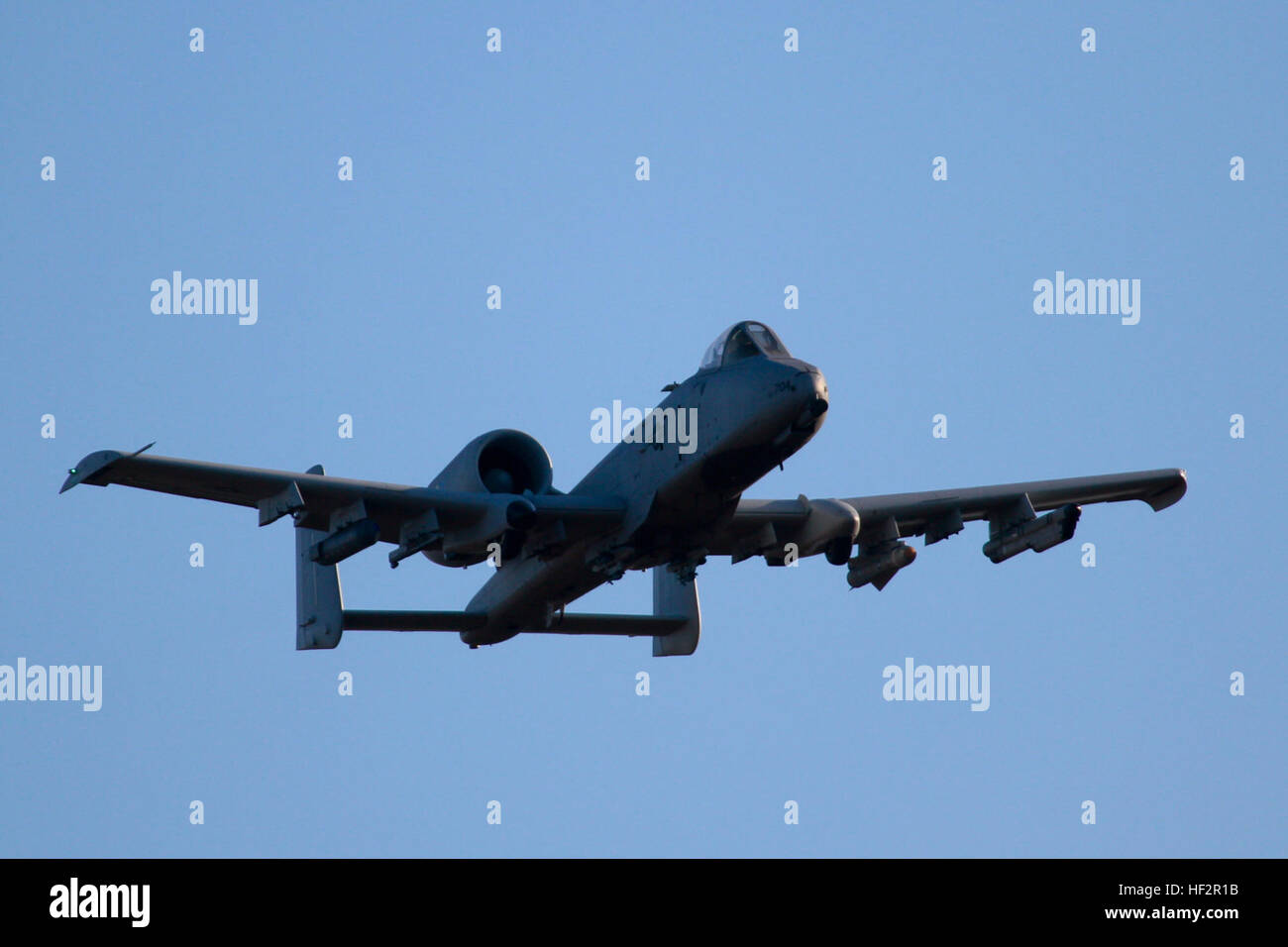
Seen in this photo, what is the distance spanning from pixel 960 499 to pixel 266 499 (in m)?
14.7

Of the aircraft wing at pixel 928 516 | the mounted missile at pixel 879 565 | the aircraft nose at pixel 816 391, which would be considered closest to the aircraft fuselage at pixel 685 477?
the aircraft nose at pixel 816 391

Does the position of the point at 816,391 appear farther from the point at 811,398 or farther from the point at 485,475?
the point at 485,475

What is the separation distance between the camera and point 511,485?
36.3 m

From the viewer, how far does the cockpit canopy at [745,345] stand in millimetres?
33719

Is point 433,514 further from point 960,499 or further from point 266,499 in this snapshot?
point 960,499

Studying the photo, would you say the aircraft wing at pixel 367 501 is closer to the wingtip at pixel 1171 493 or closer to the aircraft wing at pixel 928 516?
the aircraft wing at pixel 928 516

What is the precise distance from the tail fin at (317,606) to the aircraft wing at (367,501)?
10.1 ft

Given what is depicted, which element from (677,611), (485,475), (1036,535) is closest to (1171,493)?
(1036,535)

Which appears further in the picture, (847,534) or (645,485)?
(847,534)

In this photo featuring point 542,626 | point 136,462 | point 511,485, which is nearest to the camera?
point 136,462

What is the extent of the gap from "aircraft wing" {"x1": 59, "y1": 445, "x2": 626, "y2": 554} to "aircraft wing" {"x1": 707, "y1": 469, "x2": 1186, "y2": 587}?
319 cm

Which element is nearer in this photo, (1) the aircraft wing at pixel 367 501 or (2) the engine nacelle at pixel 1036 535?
(1) the aircraft wing at pixel 367 501

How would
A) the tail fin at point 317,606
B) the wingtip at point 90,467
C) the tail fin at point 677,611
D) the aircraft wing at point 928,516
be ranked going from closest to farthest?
1. the wingtip at point 90,467
2. the aircraft wing at point 928,516
3. the tail fin at point 317,606
4. the tail fin at point 677,611
